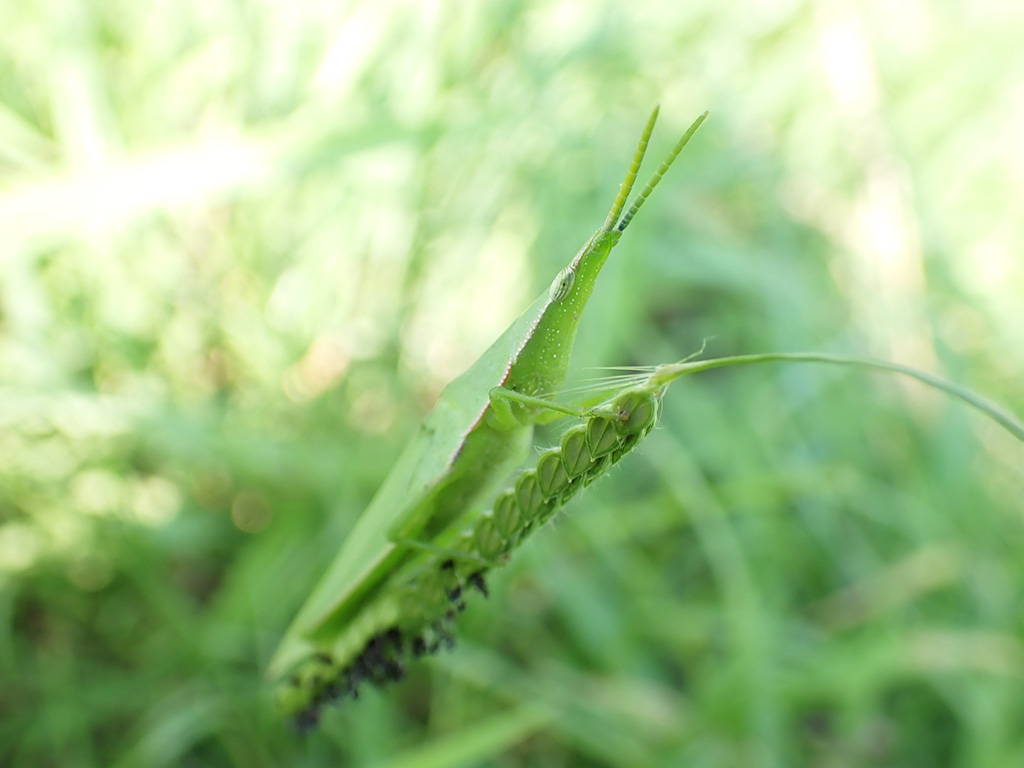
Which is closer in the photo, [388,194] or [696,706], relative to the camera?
[696,706]

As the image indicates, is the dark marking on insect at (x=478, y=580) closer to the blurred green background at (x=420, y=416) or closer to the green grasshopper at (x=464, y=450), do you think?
the green grasshopper at (x=464, y=450)

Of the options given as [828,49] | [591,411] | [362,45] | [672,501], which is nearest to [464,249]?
[362,45]

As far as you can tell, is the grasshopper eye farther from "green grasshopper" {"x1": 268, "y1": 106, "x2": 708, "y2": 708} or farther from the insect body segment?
the insect body segment

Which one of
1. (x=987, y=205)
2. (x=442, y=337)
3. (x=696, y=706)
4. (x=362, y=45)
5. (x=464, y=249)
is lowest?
(x=696, y=706)

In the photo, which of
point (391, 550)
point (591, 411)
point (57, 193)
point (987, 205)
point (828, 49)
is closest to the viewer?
point (591, 411)

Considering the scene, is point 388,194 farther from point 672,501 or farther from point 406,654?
point 406,654

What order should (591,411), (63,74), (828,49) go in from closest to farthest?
(591,411)
(63,74)
(828,49)

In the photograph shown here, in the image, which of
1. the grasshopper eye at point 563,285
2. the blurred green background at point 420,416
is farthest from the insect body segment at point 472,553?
the blurred green background at point 420,416
